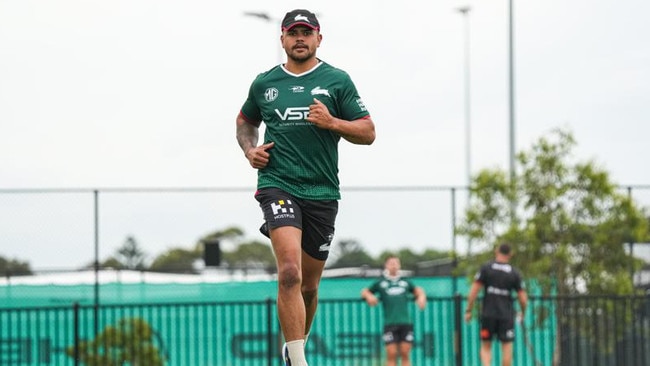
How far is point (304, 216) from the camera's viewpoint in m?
7.03

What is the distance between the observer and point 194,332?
682 inches

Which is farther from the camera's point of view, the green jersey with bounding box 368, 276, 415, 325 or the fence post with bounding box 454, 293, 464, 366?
the green jersey with bounding box 368, 276, 415, 325

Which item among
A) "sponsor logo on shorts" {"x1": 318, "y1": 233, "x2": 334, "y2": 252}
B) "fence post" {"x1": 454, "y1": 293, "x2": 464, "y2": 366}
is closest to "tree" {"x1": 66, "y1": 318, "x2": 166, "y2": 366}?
"fence post" {"x1": 454, "y1": 293, "x2": 464, "y2": 366}

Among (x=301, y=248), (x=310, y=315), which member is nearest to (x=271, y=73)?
(x=301, y=248)

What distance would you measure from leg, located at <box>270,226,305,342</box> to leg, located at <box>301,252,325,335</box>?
40 cm

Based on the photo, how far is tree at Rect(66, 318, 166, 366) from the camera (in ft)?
53.2

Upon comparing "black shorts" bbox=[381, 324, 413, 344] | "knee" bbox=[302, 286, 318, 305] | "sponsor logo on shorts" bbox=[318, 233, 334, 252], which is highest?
"sponsor logo on shorts" bbox=[318, 233, 334, 252]

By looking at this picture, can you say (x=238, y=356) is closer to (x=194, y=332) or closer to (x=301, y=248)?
(x=194, y=332)

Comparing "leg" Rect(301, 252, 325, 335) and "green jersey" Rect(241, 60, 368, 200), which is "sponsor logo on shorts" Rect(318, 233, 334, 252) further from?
"green jersey" Rect(241, 60, 368, 200)

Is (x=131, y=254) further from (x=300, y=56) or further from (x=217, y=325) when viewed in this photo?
(x=300, y=56)

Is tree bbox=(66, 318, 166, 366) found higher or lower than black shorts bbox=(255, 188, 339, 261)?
lower

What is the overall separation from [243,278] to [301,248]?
1554 cm

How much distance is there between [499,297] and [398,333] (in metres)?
1.59

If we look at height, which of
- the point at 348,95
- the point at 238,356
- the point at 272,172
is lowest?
the point at 238,356
